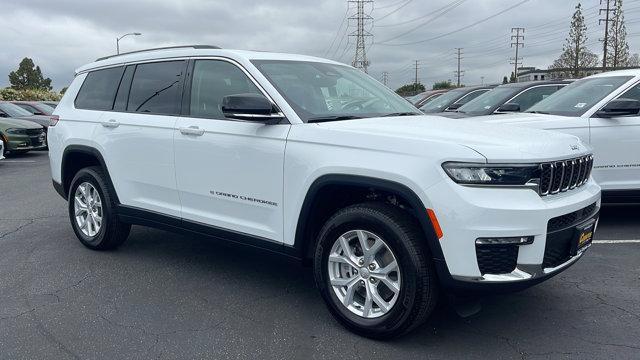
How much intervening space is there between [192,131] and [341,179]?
1.50 m

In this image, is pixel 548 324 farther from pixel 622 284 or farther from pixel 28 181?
pixel 28 181

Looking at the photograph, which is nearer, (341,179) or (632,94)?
(341,179)

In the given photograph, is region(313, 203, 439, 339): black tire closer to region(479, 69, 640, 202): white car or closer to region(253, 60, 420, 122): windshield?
region(253, 60, 420, 122): windshield

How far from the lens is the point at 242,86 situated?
436 cm

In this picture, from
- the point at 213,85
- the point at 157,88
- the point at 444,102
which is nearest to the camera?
the point at 213,85

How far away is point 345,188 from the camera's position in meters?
3.74

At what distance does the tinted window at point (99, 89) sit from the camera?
552 cm

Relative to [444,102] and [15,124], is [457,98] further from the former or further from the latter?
[15,124]

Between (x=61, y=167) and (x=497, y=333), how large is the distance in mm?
4578

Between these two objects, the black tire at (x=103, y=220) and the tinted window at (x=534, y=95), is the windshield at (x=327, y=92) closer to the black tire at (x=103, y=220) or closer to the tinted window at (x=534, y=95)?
the black tire at (x=103, y=220)

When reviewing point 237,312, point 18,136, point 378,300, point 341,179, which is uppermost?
point 341,179

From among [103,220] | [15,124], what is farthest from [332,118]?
[15,124]

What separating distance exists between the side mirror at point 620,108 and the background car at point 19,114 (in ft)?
52.8

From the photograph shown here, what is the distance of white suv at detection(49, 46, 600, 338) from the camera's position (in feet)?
10.5
